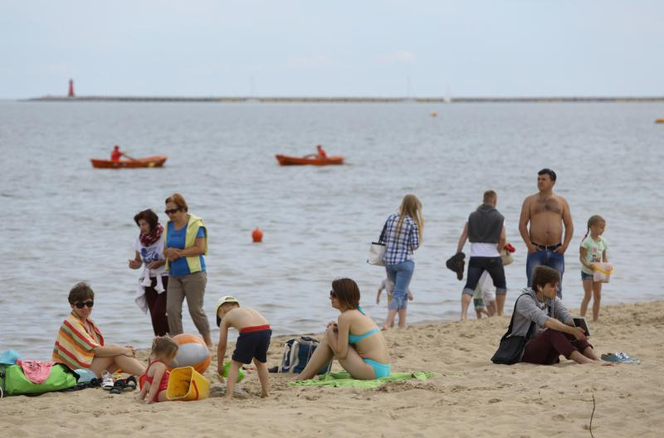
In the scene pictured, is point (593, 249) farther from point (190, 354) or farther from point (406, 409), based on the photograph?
point (190, 354)

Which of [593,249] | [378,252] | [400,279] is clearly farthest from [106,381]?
[593,249]

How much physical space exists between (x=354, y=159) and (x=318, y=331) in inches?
1727

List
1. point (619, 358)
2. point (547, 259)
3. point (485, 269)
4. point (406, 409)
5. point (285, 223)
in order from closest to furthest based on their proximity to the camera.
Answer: point (406, 409), point (619, 358), point (547, 259), point (485, 269), point (285, 223)

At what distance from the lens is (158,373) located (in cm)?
785

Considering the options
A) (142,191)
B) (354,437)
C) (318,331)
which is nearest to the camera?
(354,437)

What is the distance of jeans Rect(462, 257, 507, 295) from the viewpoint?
1204 cm

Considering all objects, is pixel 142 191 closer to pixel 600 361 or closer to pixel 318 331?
pixel 318 331

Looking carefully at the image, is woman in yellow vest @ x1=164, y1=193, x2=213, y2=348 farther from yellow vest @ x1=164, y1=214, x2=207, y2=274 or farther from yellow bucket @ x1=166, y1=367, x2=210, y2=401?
yellow bucket @ x1=166, y1=367, x2=210, y2=401

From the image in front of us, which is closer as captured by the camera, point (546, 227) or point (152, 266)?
point (152, 266)

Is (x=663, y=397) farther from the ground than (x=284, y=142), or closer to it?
closer to it

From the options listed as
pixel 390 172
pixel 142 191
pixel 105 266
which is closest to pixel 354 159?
pixel 390 172

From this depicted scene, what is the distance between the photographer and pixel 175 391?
7.87 meters

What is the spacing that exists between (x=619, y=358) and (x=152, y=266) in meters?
4.83

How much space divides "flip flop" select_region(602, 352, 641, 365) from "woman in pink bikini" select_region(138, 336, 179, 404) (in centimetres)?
399
